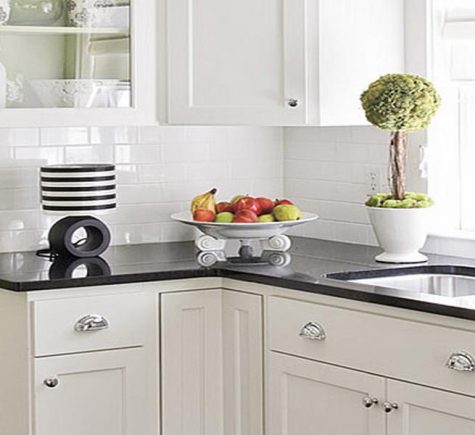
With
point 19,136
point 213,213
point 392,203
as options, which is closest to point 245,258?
point 213,213

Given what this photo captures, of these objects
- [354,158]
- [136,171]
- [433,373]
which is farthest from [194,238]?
[433,373]

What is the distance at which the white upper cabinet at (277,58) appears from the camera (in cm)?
371

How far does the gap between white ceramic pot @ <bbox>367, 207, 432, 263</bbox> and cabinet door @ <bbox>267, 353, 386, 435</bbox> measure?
55 cm

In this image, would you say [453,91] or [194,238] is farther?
[194,238]

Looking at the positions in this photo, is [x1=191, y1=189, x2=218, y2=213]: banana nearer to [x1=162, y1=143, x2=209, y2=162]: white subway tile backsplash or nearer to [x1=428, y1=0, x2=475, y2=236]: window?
[x1=162, y1=143, x2=209, y2=162]: white subway tile backsplash

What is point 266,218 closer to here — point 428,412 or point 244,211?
point 244,211

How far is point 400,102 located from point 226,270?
710 mm

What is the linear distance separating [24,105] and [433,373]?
1568 millimetres

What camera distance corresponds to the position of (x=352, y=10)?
12.4 ft

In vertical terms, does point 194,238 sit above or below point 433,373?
above

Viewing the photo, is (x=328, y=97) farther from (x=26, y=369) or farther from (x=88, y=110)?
(x=26, y=369)

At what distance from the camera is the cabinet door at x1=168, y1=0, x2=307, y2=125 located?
372 cm

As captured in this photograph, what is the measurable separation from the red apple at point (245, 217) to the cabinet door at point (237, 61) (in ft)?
0.95

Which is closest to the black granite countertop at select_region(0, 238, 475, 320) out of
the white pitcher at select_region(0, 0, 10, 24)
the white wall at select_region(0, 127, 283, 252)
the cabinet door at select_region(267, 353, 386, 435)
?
the white wall at select_region(0, 127, 283, 252)
